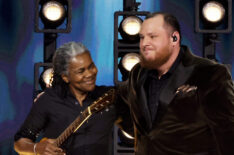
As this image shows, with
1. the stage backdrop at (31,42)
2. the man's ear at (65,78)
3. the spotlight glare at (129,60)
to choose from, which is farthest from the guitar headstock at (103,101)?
the stage backdrop at (31,42)

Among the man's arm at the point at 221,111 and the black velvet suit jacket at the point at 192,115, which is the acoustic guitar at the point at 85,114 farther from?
the man's arm at the point at 221,111

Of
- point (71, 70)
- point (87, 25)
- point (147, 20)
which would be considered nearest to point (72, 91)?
point (71, 70)

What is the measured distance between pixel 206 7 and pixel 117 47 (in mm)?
739

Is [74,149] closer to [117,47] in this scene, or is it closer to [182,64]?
[182,64]

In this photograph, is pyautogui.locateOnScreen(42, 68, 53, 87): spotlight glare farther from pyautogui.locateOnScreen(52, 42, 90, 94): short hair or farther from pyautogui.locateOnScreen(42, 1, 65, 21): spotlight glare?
pyautogui.locateOnScreen(52, 42, 90, 94): short hair

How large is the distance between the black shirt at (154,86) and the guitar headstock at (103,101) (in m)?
0.36

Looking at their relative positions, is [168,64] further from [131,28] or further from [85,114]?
[131,28]

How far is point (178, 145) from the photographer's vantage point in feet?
5.96

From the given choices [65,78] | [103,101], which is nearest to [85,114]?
[103,101]

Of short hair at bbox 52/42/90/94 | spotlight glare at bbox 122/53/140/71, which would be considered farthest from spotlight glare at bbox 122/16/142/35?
short hair at bbox 52/42/90/94

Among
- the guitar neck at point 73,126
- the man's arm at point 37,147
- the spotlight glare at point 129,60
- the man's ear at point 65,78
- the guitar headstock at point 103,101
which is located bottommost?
the man's arm at point 37,147

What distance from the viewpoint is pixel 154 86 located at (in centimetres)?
194

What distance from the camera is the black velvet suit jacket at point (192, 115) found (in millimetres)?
1682

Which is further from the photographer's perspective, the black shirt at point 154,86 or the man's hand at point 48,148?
the man's hand at point 48,148
